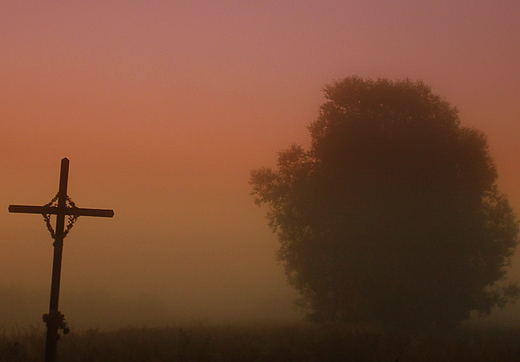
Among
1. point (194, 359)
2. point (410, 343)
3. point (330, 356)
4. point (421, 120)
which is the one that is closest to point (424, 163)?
point (421, 120)

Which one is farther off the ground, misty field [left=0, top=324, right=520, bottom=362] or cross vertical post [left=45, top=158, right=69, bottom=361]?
cross vertical post [left=45, top=158, right=69, bottom=361]

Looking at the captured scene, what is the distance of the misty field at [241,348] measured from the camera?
15.5m

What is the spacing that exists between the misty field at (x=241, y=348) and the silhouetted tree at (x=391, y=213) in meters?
7.10

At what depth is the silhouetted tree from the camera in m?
27.4

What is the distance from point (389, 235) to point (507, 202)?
6910 millimetres

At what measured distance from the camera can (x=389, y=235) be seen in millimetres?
27516

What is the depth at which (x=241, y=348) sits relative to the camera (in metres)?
16.7

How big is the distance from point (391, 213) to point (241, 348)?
42.6 feet

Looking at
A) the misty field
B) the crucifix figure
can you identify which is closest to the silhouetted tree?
the misty field

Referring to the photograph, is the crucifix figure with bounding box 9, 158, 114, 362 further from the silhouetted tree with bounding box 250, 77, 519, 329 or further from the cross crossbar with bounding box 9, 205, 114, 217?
the silhouetted tree with bounding box 250, 77, 519, 329

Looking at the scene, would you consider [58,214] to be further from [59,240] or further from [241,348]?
[241,348]

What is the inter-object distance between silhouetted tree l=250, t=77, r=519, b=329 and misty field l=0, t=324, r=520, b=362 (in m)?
7.10

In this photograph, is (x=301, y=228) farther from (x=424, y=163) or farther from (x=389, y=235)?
(x=424, y=163)

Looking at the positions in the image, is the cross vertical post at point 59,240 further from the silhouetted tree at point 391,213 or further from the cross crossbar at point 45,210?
the silhouetted tree at point 391,213
